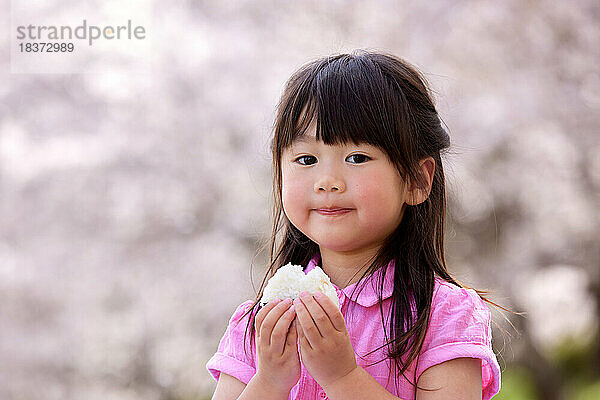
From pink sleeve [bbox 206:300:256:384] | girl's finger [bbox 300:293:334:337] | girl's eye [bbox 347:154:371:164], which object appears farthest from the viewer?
pink sleeve [bbox 206:300:256:384]

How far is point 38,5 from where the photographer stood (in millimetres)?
4324

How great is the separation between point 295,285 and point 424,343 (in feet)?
0.69

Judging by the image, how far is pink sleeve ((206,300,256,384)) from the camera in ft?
4.34

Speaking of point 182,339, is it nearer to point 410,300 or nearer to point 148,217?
point 148,217

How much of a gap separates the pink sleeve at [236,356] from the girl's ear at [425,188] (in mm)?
325

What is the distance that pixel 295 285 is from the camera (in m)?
1.16

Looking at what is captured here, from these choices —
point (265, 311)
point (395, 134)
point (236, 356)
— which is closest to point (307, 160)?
point (395, 134)

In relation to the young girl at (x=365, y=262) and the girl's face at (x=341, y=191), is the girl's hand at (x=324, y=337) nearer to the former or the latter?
the young girl at (x=365, y=262)

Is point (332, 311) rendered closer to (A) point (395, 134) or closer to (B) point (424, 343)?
(B) point (424, 343)

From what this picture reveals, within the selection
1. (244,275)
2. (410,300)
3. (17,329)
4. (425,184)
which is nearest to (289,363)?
(410,300)

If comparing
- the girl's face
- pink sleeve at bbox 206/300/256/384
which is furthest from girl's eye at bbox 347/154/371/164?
pink sleeve at bbox 206/300/256/384

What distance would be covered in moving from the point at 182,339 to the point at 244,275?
45 centimetres

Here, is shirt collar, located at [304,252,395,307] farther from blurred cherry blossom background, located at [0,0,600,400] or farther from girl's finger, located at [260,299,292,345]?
blurred cherry blossom background, located at [0,0,600,400]

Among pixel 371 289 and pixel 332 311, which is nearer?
pixel 332 311
